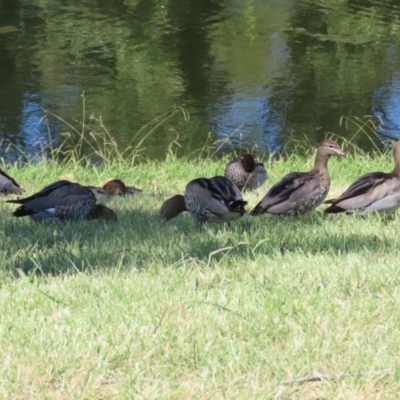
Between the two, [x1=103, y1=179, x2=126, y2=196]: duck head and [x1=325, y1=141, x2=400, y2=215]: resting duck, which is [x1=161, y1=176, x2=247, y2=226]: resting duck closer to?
[x1=325, y1=141, x2=400, y2=215]: resting duck

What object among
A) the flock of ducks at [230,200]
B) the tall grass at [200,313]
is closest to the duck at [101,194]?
the flock of ducks at [230,200]

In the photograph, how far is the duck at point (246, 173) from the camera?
9047mm

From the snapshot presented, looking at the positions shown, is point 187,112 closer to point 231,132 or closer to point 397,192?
point 231,132

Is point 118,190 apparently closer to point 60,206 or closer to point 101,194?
point 101,194

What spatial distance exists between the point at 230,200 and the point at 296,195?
691 millimetres

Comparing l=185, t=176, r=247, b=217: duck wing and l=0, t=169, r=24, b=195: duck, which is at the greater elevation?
l=185, t=176, r=247, b=217: duck wing

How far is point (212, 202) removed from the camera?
5.84m

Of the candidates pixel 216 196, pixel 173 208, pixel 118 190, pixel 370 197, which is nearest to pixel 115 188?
pixel 118 190

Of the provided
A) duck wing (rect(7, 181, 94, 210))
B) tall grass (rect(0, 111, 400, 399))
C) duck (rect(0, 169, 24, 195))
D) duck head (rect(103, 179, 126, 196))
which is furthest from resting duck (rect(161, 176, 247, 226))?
duck (rect(0, 169, 24, 195))

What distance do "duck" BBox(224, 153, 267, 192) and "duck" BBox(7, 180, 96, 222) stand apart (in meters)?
2.77

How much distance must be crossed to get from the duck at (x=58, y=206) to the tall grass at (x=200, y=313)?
0.52 meters

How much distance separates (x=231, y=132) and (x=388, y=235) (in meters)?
7.51

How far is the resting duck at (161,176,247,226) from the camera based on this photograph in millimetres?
5812

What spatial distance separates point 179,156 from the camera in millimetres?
11547
